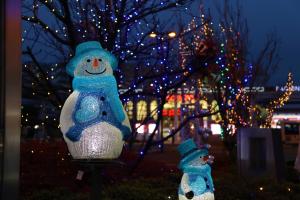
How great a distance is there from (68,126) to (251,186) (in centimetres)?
549

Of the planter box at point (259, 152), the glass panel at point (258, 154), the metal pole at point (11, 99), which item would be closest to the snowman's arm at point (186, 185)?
the metal pole at point (11, 99)

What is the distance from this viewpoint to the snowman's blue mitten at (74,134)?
428cm

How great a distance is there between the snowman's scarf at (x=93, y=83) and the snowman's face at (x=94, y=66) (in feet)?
0.13

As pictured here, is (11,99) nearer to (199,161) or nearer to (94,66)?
(94,66)

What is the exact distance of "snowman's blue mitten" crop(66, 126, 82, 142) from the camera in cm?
428

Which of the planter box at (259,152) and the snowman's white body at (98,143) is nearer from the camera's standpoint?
the snowman's white body at (98,143)

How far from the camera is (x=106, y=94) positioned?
4.38 m

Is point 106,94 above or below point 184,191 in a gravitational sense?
above

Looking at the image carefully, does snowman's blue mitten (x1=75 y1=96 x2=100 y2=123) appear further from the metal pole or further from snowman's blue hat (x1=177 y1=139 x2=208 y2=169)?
snowman's blue hat (x1=177 y1=139 x2=208 y2=169)

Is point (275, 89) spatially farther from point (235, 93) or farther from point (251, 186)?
A: point (251, 186)

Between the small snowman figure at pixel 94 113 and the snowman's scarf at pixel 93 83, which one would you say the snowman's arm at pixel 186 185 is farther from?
the snowman's scarf at pixel 93 83

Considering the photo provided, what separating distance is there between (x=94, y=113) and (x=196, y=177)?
231 cm

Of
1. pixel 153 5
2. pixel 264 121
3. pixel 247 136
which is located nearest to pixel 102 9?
pixel 153 5

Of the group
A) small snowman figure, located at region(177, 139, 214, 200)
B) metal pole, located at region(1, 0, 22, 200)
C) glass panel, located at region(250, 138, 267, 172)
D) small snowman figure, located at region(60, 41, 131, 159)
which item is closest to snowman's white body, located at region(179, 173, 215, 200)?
small snowman figure, located at region(177, 139, 214, 200)
